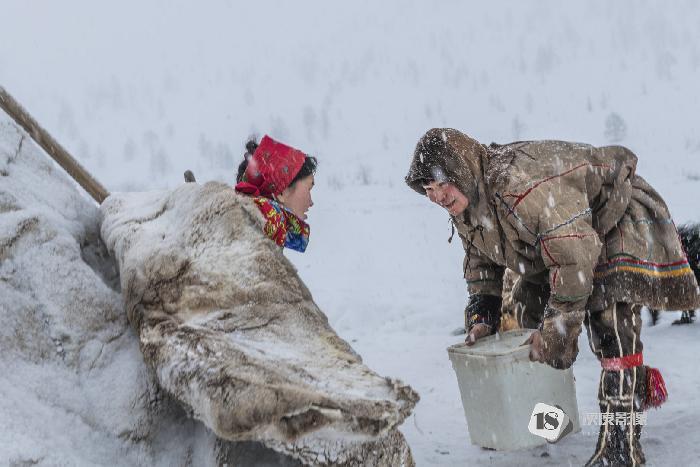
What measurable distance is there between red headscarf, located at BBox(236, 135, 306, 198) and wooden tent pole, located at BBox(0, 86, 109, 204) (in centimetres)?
99

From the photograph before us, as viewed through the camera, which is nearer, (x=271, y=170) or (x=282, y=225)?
(x=282, y=225)

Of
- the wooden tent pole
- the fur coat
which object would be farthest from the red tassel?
the wooden tent pole

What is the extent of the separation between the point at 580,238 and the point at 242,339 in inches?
51.6

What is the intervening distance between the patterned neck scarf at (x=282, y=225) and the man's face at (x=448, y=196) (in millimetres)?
588

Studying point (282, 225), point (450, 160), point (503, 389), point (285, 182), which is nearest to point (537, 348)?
point (503, 389)

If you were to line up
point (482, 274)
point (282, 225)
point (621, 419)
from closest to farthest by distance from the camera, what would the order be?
point (621, 419), point (282, 225), point (482, 274)

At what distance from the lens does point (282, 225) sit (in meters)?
2.68

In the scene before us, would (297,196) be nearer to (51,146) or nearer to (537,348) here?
(537,348)

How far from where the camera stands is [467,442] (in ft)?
10.6

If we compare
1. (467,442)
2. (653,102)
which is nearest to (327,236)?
(467,442)

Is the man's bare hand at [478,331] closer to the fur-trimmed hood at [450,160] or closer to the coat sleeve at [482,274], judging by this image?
the coat sleeve at [482,274]

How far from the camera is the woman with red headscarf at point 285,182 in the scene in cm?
278

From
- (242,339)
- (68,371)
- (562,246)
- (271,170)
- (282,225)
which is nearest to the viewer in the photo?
(242,339)

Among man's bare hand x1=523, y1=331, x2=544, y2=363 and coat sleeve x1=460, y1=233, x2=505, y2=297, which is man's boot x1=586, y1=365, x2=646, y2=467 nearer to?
man's bare hand x1=523, y1=331, x2=544, y2=363
